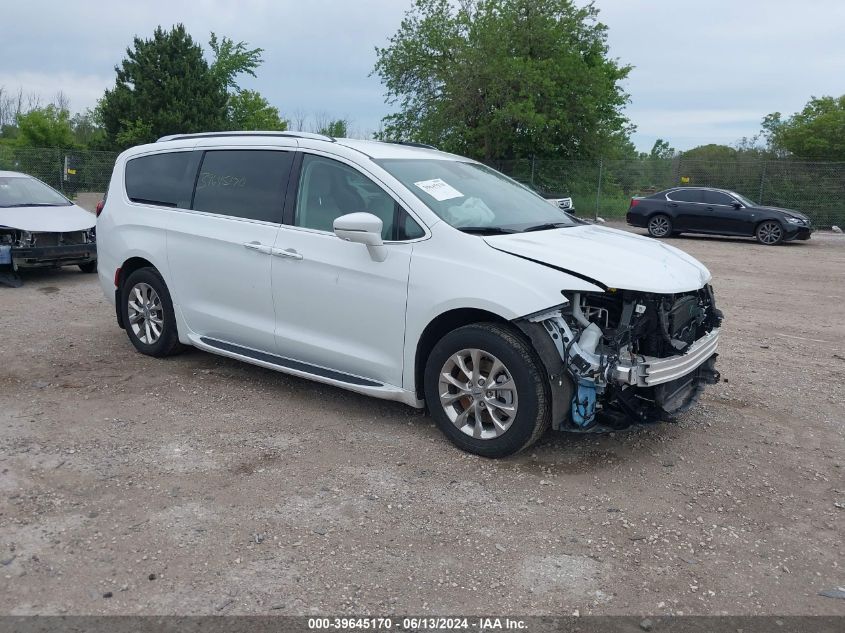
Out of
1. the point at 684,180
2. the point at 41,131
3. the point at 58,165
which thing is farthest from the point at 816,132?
the point at 41,131

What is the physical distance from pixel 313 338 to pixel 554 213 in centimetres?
204

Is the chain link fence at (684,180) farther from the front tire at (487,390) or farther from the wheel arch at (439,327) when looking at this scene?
the front tire at (487,390)

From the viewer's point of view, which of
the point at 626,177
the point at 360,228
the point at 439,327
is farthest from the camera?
the point at 626,177

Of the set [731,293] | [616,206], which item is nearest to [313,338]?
[731,293]

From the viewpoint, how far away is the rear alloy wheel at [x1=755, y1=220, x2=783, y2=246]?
19188 millimetres

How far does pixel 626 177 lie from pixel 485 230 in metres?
24.6

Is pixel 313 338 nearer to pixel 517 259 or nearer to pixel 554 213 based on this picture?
pixel 517 259

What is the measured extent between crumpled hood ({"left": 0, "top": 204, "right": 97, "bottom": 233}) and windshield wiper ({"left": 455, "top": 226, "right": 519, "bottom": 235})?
7607 millimetres

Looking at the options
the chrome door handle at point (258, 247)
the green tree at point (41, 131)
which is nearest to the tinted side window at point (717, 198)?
the chrome door handle at point (258, 247)

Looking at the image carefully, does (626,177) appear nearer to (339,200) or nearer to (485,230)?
(339,200)

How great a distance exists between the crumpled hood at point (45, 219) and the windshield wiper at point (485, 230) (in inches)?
299

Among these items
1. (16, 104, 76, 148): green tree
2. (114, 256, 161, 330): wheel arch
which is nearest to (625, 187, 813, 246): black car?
(114, 256, 161, 330): wheel arch

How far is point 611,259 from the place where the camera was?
435 cm

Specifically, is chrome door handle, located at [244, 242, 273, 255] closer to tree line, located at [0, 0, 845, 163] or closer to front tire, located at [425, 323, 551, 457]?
front tire, located at [425, 323, 551, 457]
